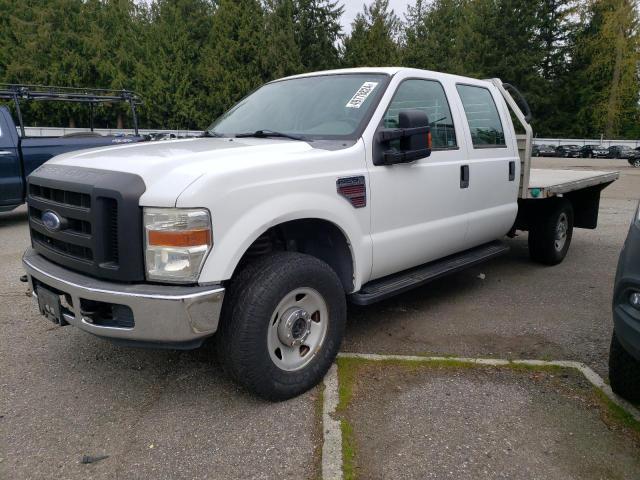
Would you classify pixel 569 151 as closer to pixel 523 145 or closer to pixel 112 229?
pixel 523 145

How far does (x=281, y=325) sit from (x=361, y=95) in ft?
5.72

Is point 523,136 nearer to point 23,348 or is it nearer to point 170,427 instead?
point 170,427

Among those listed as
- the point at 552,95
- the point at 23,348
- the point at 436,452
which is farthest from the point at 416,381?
the point at 552,95

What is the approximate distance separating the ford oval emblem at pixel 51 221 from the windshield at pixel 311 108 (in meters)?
1.49

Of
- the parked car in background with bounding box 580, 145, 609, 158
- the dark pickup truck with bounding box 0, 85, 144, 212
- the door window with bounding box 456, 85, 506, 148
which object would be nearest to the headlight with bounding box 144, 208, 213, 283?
the door window with bounding box 456, 85, 506, 148

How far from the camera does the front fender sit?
2.56 metres

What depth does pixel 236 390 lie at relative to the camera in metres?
3.13

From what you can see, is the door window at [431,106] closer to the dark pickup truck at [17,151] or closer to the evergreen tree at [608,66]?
the dark pickup truck at [17,151]

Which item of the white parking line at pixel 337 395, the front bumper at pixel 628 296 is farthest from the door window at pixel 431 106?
the front bumper at pixel 628 296

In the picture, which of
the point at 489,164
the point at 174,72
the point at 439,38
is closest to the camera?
the point at 489,164

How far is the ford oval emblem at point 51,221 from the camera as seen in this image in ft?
9.35

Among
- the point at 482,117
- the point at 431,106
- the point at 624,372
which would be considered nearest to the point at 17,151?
the point at 431,106

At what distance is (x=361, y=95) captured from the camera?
3689 millimetres

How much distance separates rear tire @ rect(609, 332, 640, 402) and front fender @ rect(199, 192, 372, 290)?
1.48 meters
